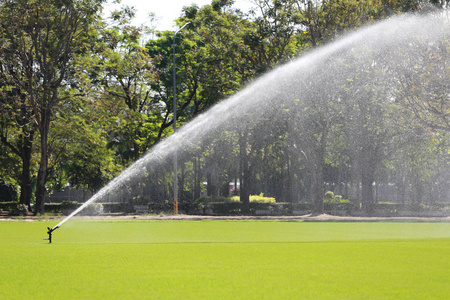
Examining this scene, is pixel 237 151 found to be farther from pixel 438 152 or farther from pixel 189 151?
pixel 438 152

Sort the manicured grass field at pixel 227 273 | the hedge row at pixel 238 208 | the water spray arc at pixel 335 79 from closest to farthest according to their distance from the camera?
the manicured grass field at pixel 227 273 < the water spray arc at pixel 335 79 < the hedge row at pixel 238 208

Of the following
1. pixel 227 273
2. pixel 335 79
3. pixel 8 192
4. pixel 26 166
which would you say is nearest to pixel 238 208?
pixel 335 79

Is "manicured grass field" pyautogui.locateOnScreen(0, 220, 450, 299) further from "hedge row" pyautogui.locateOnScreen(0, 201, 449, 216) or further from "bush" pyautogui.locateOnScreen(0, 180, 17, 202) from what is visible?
"bush" pyautogui.locateOnScreen(0, 180, 17, 202)

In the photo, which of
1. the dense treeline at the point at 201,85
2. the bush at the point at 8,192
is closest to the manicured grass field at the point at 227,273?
the dense treeline at the point at 201,85

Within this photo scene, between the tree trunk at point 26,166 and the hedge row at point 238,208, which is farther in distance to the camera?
the tree trunk at point 26,166

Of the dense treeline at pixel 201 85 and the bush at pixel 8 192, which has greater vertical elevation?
the dense treeline at pixel 201 85

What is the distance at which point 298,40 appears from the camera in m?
46.2

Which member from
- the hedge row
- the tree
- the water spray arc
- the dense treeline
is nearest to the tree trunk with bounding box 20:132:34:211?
the dense treeline

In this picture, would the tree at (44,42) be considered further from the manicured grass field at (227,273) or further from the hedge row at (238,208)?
the manicured grass field at (227,273)

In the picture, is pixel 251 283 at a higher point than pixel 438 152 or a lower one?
lower

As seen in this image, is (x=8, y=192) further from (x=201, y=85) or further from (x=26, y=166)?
(x=201, y=85)

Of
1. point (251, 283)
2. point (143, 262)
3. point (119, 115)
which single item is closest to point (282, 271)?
point (251, 283)

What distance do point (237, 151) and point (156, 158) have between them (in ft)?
32.4

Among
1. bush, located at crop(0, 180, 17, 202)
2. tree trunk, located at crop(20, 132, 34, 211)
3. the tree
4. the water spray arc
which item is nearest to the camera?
the water spray arc
